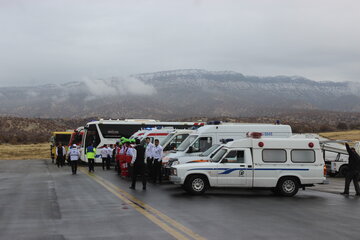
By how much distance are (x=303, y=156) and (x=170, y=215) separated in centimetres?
691

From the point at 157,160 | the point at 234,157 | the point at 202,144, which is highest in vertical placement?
the point at 202,144

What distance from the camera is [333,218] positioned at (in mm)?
12469

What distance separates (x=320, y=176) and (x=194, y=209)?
584cm

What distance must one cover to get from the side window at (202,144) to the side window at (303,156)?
5552 mm

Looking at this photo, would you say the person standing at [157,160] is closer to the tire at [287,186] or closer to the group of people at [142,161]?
the group of people at [142,161]

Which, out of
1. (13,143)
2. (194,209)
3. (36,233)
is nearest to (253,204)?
(194,209)

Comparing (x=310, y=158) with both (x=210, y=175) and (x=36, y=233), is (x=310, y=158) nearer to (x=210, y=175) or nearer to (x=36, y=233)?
(x=210, y=175)

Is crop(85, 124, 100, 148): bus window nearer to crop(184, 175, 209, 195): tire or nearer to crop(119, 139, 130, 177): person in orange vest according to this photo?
crop(119, 139, 130, 177): person in orange vest

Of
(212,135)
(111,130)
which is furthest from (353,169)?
(111,130)

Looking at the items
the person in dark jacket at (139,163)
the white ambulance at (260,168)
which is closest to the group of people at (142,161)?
the person in dark jacket at (139,163)

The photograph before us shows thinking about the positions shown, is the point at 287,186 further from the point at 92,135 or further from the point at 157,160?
the point at 92,135

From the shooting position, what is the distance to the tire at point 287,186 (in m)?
17.3

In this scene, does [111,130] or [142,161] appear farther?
[111,130]

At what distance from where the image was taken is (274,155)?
17.4 meters
